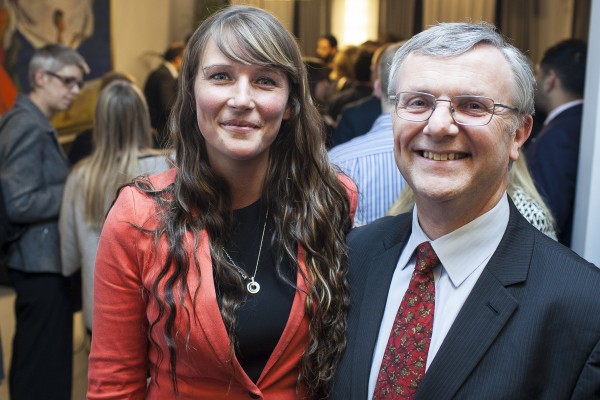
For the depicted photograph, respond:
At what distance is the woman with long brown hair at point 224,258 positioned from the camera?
1.76 metres

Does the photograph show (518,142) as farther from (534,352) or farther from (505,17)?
(505,17)

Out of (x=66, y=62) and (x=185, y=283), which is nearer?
(x=185, y=283)

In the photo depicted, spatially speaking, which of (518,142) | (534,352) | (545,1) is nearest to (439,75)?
(518,142)

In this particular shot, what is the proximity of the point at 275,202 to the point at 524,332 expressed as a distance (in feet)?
2.44

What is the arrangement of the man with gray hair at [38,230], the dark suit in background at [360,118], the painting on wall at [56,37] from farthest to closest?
the painting on wall at [56,37] < the dark suit in background at [360,118] < the man with gray hair at [38,230]

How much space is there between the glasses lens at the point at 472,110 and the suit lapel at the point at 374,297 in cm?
36

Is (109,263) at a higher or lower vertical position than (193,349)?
higher

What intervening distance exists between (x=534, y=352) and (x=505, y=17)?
11435mm

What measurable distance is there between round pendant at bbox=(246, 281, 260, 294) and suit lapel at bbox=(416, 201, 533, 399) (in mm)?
507

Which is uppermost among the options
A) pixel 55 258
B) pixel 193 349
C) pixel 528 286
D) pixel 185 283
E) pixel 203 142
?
pixel 203 142

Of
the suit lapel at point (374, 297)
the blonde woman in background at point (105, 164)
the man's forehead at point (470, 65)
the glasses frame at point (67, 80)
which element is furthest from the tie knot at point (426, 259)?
the glasses frame at point (67, 80)

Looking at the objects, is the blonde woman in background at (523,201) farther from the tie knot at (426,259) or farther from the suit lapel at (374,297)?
the tie knot at (426,259)

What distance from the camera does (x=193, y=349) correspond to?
176 cm

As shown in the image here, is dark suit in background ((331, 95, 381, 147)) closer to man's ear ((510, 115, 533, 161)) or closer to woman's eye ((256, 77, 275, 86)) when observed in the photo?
woman's eye ((256, 77, 275, 86))
